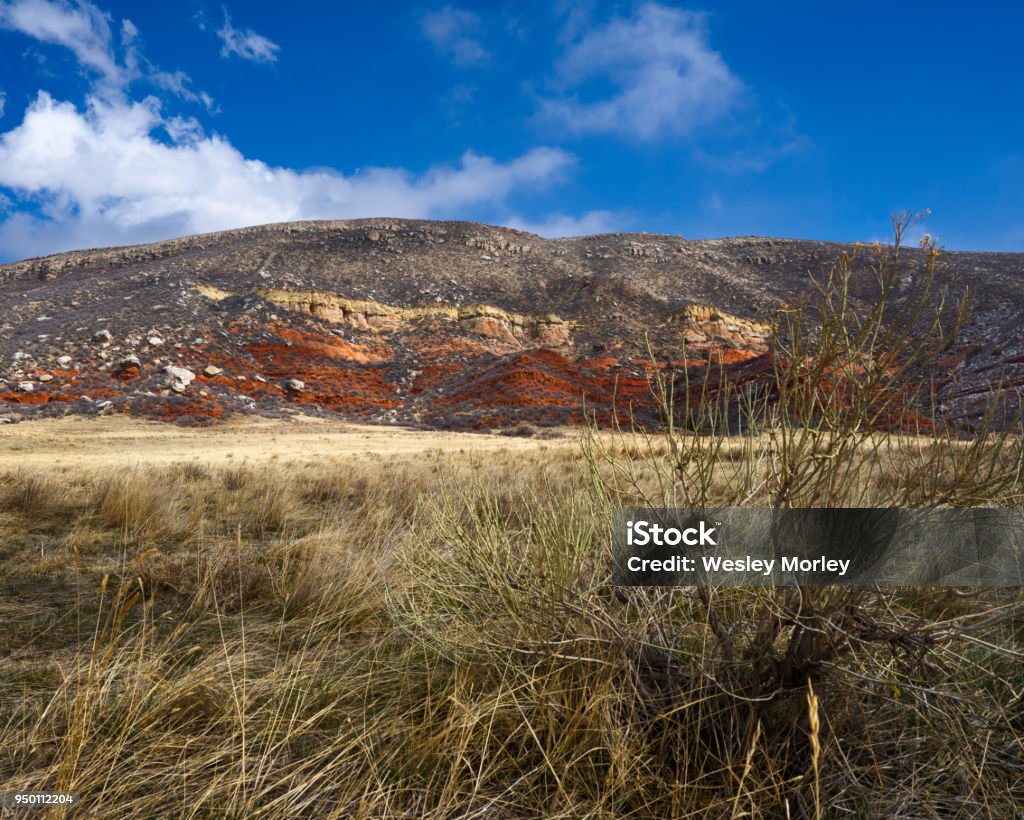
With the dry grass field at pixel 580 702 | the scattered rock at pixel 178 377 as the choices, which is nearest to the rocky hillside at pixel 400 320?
the scattered rock at pixel 178 377

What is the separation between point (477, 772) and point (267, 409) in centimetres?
3117

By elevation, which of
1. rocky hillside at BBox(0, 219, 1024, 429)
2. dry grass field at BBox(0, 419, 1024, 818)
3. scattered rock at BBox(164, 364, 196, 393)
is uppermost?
rocky hillside at BBox(0, 219, 1024, 429)

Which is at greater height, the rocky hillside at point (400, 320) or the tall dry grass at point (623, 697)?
the rocky hillside at point (400, 320)

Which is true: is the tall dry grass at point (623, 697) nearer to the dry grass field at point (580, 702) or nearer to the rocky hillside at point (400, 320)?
the dry grass field at point (580, 702)

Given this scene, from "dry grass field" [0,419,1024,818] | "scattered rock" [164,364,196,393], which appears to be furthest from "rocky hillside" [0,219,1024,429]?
"dry grass field" [0,419,1024,818]

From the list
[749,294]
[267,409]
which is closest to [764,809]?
[267,409]

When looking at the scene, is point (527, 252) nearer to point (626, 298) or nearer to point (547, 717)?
point (626, 298)

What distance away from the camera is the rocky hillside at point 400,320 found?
96.8 ft

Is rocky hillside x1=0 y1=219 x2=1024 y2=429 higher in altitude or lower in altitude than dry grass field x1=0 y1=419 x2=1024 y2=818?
higher

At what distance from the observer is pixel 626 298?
4656cm

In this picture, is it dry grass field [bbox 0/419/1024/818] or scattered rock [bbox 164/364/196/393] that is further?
scattered rock [bbox 164/364/196/393]

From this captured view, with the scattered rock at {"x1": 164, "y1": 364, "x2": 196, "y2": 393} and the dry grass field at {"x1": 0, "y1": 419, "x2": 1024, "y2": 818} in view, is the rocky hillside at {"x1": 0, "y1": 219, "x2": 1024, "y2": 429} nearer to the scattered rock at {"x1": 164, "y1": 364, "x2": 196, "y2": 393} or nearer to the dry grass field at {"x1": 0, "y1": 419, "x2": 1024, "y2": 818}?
the scattered rock at {"x1": 164, "y1": 364, "x2": 196, "y2": 393}

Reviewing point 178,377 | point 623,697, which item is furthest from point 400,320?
point 623,697

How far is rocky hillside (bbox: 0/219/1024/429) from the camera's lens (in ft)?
96.8
